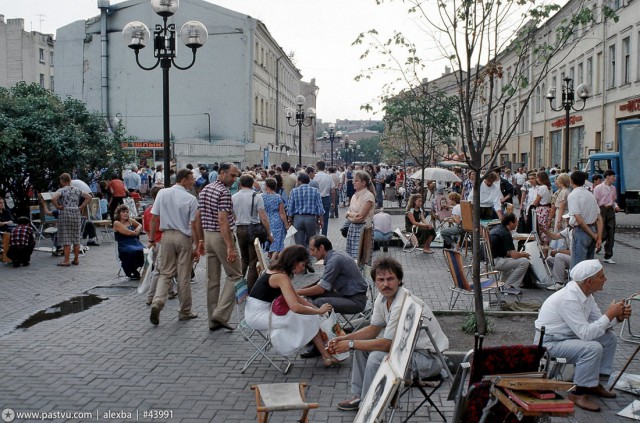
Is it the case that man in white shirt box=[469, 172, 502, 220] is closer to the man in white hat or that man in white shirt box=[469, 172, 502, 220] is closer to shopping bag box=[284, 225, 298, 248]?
shopping bag box=[284, 225, 298, 248]

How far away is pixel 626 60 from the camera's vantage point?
31.4m

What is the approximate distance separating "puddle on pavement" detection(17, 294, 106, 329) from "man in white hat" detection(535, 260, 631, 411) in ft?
21.3

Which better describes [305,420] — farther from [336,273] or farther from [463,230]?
[463,230]

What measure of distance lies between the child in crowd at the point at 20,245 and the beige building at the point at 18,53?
45941 millimetres

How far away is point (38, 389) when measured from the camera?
621 cm

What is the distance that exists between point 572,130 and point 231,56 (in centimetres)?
2128

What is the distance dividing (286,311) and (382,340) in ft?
5.28

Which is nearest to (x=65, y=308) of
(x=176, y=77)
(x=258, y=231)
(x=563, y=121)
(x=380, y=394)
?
(x=258, y=231)

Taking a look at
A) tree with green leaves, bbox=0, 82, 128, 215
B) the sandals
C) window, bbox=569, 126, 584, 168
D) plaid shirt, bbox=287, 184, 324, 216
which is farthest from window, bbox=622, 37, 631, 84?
the sandals

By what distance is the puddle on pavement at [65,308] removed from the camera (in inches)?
359

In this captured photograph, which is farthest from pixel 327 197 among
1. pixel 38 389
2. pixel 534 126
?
pixel 534 126

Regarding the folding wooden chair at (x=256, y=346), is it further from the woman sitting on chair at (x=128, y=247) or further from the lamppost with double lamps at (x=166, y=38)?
the woman sitting on chair at (x=128, y=247)

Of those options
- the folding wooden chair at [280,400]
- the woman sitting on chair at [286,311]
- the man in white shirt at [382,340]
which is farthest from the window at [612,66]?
the folding wooden chair at [280,400]

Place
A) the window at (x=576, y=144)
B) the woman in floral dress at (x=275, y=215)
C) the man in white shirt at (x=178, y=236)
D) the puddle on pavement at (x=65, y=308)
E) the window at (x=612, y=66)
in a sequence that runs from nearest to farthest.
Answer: the man in white shirt at (x=178, y=236) < the puddle on pavement at (x=65, y=308) < the woman in floral dress at (x=275, y=215) < the window at (x=612, y=66) < the window at (x=576, y=144)
